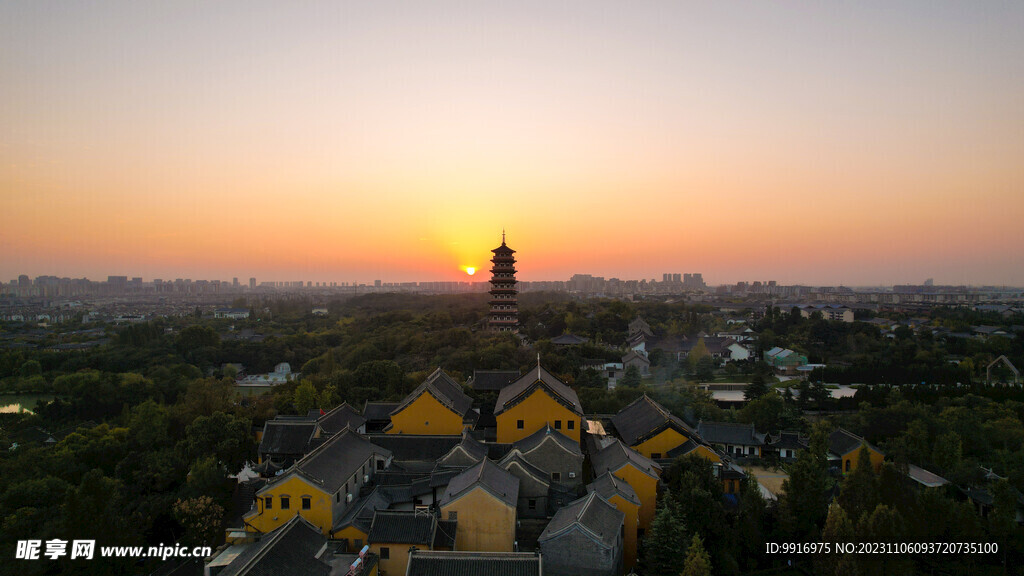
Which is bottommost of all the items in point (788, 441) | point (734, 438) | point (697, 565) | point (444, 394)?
point (788, 441)

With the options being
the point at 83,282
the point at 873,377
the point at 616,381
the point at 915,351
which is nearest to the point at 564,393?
the point at 616,381

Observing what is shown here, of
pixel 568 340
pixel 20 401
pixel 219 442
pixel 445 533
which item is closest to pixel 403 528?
pixel 445 533

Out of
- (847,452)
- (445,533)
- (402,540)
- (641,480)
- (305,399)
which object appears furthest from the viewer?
(305,399)

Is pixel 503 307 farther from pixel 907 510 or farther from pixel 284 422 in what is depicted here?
pixel 907 510

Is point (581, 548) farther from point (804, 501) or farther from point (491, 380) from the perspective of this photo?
point (491, 380)

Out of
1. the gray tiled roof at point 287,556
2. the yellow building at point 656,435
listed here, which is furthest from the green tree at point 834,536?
the gray tiled roof at point 287,556

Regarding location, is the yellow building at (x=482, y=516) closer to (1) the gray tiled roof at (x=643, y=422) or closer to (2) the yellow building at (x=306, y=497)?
(2) the yellow building at (x=306, y=497)
